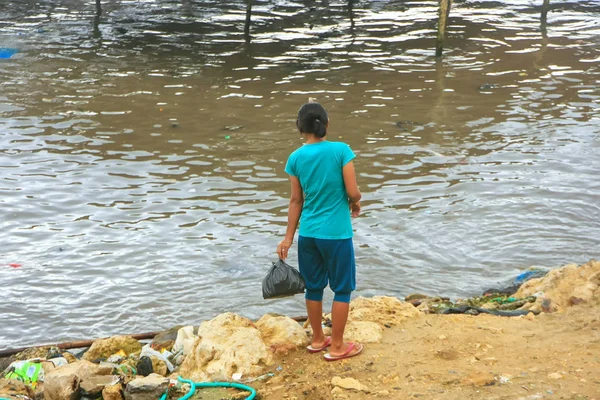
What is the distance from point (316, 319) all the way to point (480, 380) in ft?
3.59

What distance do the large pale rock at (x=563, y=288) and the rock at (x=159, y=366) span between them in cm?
276

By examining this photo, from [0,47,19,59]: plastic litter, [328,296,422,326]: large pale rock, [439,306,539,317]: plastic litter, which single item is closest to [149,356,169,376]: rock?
[328,296,422,326]: large pale rock

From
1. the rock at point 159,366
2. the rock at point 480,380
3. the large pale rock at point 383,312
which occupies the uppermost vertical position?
the rock at point 480,380

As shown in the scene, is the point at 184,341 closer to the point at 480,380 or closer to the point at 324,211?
the point at 324,211

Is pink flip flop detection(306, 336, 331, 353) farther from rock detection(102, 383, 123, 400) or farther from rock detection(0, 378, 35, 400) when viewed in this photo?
rock detection(0, 378, 35, 400)

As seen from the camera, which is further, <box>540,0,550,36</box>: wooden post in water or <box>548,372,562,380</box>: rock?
<box>540,0,550,36</box>: wooden post in water

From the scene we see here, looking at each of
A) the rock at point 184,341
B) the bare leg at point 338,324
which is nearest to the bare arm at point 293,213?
the bare leg at point 338,324

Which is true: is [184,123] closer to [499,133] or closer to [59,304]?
[499,133]

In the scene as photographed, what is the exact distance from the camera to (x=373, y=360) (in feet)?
15.0

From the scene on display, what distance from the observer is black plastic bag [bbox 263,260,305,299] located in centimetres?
450

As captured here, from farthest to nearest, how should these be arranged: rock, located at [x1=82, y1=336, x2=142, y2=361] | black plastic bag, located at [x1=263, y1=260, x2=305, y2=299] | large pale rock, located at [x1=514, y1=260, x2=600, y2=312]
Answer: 1. large pale rock, located at [x1=514, y1=260, x2=600, y2=312]
2. rock, located at [x1=82, y1=336, x2=142, y2=361]
3. black plastic bag, located at [x1=263, y1=260, x2=305, y2=299]

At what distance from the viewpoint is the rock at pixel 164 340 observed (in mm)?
5815

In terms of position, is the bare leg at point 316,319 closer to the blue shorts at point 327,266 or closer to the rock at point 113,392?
the blue shorts at point 327,266

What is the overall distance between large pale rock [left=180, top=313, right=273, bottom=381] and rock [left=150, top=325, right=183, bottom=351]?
0.79 metres
